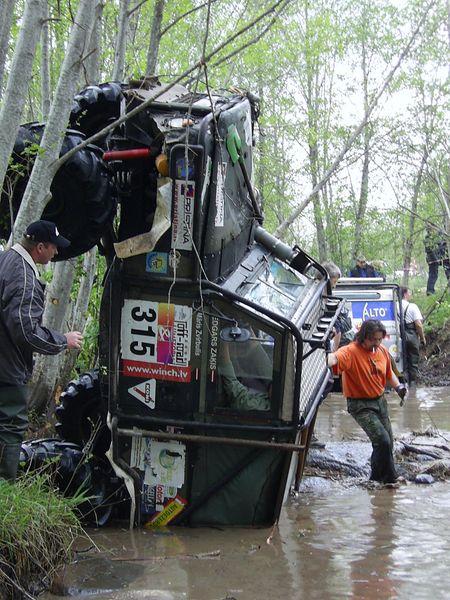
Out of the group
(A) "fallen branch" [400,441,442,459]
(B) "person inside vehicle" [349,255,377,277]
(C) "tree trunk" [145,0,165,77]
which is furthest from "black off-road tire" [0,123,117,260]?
(B) "person inside vehicle" [349,255,377,277]

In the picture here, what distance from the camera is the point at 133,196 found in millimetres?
5594

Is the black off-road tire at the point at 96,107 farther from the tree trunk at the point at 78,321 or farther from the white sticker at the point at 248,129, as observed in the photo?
the tree trunk at the point at 78,321

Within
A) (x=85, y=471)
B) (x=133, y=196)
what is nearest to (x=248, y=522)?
(x=85, y=471)

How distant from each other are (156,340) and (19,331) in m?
0.99

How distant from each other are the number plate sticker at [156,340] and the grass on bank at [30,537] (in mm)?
1124

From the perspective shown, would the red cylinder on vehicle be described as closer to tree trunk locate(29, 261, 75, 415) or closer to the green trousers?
the green trousers

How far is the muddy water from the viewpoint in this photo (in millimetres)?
4527

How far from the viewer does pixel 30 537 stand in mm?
4141

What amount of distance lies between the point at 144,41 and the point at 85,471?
30.9ft

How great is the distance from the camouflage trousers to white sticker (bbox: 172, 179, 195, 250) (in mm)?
2966

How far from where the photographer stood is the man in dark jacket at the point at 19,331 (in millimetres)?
4859

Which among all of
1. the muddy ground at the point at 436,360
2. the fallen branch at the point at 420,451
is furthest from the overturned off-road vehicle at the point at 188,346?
the muddy ground at the point at 436,360

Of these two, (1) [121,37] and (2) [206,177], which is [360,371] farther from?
(1) [121,37]

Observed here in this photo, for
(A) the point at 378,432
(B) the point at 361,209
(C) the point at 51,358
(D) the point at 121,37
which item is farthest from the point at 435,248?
(C) the point at 51,358
